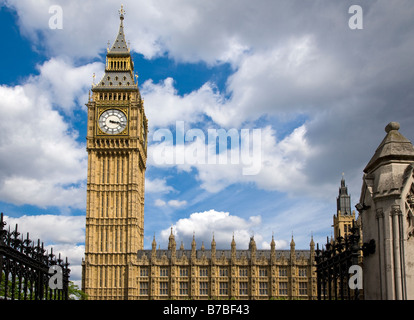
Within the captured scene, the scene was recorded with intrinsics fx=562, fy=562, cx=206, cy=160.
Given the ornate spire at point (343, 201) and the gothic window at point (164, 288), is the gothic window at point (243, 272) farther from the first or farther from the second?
the ornate spire at point (343, 201)

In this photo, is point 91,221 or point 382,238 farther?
point 91,221

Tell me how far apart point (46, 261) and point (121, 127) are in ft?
241

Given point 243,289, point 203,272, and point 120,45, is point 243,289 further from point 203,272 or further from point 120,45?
point 120,45

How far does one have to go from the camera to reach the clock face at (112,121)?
93.9 m

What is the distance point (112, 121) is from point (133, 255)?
74.2ft

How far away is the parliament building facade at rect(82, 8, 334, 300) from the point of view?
88.9 m

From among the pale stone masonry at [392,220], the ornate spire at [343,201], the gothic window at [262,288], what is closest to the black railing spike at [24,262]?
the pale stone masonry at [392,220]

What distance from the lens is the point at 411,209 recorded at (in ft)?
47.2

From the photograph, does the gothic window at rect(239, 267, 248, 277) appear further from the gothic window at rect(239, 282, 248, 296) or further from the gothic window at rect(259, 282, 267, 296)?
the gothic window at rect(259, 282, 267, 296)

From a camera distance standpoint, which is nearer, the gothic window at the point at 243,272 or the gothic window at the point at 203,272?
the gothic window at the point at 203,272
